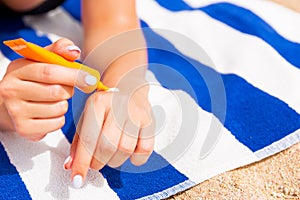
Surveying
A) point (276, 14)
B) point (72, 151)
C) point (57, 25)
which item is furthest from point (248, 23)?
point (72, 151)

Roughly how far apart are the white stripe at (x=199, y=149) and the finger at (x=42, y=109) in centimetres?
13

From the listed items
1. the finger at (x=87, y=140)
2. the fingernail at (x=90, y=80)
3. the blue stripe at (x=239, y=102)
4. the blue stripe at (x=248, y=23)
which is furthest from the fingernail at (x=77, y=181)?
the blue stripe at (x=248, y=23)

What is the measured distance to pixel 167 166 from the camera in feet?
2.06

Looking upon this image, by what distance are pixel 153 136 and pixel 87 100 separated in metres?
0.09

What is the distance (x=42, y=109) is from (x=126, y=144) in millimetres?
98

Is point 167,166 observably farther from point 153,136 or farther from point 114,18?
point 114,18

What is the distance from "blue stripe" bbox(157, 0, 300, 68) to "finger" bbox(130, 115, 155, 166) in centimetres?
30

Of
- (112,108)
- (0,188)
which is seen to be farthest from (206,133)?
(0,188)

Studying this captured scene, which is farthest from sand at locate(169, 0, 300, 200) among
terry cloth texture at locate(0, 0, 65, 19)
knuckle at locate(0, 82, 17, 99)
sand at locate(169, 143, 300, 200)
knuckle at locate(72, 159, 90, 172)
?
terry cloth texture at locate(0, 0, 65, 19)

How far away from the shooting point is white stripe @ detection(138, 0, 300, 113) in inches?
29.8

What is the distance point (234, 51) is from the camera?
0.82 m

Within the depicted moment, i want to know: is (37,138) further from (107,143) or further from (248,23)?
(248,23)

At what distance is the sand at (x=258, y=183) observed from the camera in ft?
2.00

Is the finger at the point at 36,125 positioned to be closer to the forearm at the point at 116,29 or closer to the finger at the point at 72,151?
the finger at the point at 72,151
